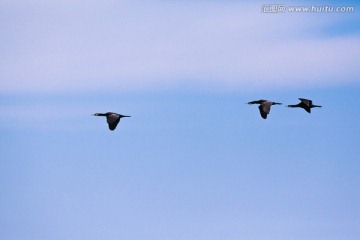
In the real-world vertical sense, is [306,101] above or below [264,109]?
above

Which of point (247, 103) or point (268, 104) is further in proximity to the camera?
point (247, 103)

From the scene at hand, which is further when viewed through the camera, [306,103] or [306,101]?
[306,103]

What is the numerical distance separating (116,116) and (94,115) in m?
4.96

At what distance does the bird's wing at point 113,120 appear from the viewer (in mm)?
39403

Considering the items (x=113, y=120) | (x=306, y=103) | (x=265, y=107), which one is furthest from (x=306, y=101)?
(x=113, y=120)

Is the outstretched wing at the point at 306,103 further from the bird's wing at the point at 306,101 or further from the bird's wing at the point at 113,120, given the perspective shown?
the bird's wing at the point at 113,120

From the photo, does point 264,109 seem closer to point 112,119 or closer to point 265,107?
point 265,107

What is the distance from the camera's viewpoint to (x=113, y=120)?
130ft

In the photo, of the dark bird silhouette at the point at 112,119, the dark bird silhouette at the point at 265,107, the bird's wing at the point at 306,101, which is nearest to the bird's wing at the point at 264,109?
the dark bird silhouette at the point at 265,107

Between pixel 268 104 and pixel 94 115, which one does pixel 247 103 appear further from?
pixel 94 115

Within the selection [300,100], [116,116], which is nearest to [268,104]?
[300,100]

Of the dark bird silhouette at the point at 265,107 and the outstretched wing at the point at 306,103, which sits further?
the outstretched wing at the point at 306,103

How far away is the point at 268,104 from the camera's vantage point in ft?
132

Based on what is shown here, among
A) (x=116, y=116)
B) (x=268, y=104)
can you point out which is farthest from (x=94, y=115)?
(x=268, y=104)
